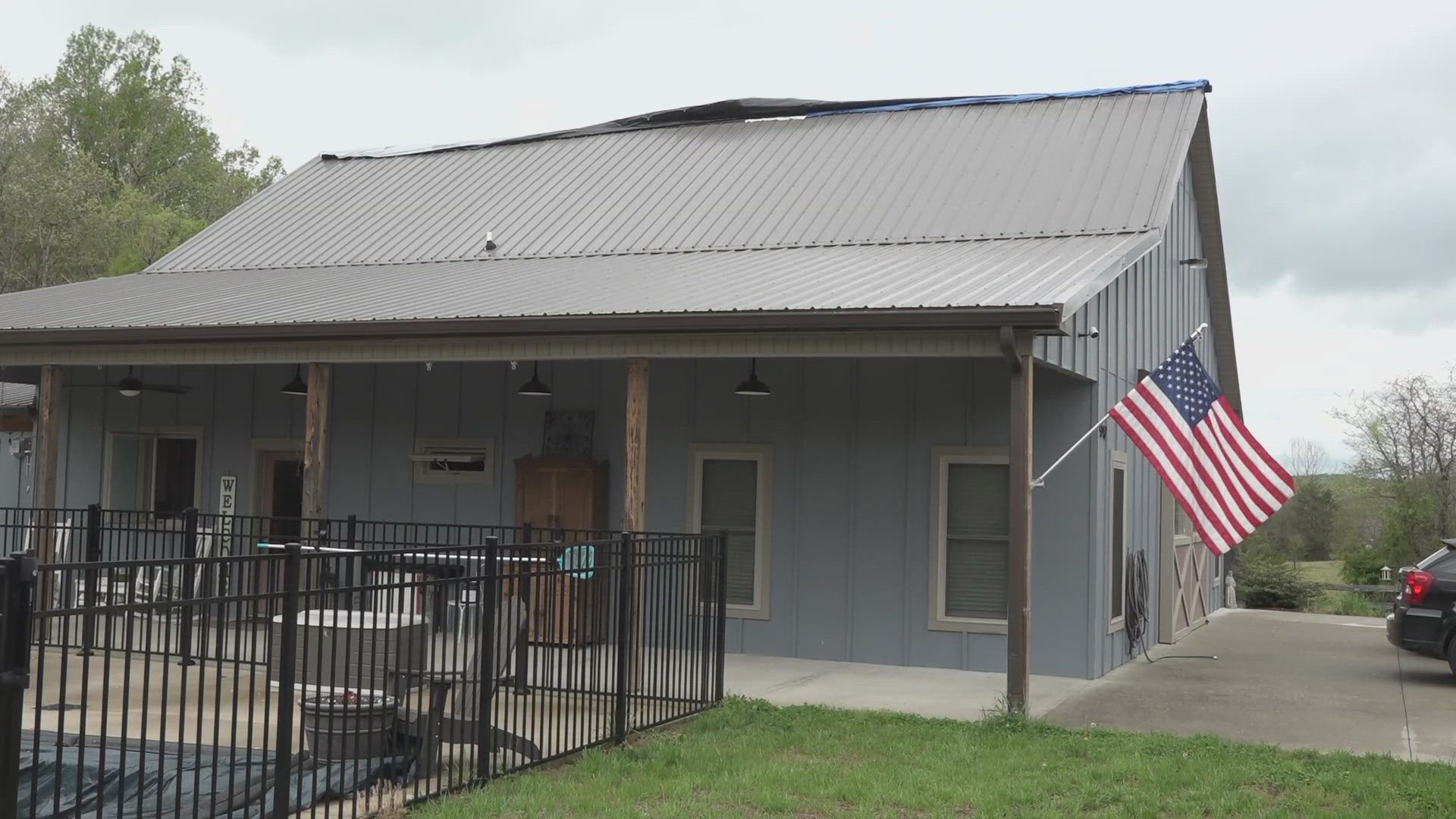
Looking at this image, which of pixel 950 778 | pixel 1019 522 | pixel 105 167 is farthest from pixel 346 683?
pixel 105 167

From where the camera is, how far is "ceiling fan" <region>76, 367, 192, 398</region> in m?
15.6

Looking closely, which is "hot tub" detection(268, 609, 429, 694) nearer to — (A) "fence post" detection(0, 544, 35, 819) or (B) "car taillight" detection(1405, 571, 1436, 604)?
(A) "fence post" detection(0, 544, 35, 819)

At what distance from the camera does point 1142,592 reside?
14398mm

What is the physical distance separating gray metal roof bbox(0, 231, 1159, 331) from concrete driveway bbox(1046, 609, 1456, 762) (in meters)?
3.11

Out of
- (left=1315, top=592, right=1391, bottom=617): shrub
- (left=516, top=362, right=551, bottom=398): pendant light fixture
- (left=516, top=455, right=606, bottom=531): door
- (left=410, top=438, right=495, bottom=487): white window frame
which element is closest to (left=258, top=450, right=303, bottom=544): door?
(left=410, top=438, right=495, bottom=487): white window frame

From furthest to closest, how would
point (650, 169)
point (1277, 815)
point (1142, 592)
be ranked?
1. point (650, 169)
2. point (1142, 592)
3. point (1277, 815)

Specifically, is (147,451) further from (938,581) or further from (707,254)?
(938,581)

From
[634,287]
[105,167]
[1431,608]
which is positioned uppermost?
[105,167]

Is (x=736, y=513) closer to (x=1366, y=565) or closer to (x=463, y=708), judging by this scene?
(x=463, y=708)

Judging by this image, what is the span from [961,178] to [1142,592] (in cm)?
491

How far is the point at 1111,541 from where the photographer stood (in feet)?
43.2

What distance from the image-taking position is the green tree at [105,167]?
38094mm

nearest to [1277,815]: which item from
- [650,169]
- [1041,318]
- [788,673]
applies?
[1041,318]

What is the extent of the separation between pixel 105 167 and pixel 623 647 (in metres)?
47.4
